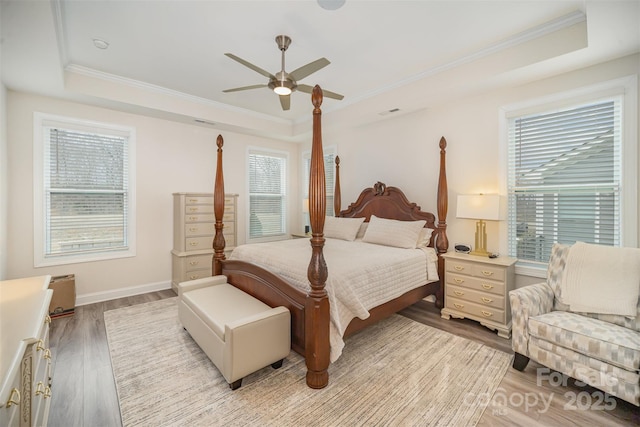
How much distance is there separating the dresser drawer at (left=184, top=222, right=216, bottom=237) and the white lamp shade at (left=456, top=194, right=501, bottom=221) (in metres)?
3.61

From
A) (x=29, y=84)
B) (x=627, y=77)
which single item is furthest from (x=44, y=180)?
(x=627, y=77)

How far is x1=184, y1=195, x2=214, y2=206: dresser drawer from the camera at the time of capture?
429 cm

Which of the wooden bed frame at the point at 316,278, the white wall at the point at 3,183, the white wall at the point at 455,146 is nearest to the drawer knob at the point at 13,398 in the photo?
the wooden bed frame at the point at 316,278

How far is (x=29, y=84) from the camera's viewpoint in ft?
10.3

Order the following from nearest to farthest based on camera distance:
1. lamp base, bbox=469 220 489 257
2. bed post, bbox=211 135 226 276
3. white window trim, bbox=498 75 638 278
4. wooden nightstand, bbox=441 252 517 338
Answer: white window trim, bbox=498 75 638 278 → wooden nightstand, bbox=441 252 517 338 → lamp base, bbox=469 220 489 257 → bed post, bbox=211 135 226 276

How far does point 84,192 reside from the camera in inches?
151

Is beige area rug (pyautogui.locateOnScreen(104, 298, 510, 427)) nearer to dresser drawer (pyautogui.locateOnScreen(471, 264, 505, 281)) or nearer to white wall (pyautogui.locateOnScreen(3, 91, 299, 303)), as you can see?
dresser drawer (pyautogui.locateOnScreen(471, 264, 505, 281))

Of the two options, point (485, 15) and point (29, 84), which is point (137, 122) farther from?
point (485, 15)

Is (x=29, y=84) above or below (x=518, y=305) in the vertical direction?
above

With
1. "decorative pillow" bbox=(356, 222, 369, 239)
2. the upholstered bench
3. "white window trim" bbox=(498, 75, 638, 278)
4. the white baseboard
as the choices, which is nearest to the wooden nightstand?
"white window trim" bbox=(498, 75, 638, 278)

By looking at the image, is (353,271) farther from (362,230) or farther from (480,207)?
(362,230)

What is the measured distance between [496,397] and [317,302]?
1.46m

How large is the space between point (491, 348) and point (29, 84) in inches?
225

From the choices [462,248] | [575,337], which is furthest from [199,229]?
[575,337]
